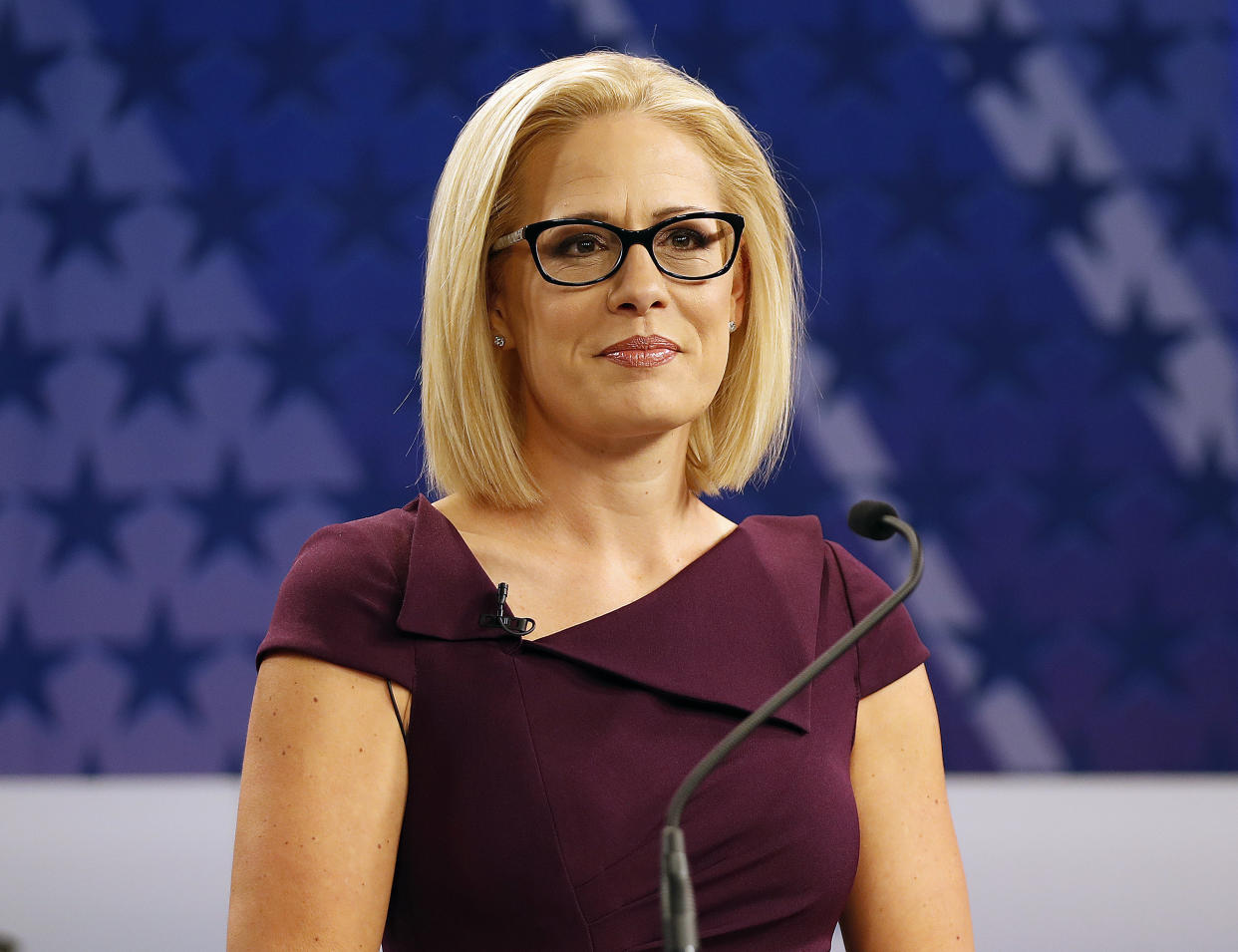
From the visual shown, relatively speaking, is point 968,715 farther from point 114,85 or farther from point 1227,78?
point 114,85

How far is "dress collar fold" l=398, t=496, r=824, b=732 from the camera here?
4.28 feet

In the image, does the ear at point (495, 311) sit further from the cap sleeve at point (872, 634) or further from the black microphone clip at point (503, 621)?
the cap sleeve at point (872, 634)

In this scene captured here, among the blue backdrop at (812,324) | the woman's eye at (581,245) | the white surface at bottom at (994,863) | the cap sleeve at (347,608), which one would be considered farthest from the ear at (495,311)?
the blue backdrop at (812,324)

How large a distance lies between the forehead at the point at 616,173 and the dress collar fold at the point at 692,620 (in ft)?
1.16

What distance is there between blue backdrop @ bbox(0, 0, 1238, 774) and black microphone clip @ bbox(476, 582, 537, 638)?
169 cm

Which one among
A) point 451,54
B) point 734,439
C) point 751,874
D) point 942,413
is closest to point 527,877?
point 751,874

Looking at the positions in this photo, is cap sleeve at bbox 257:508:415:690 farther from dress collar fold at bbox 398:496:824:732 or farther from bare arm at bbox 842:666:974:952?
bare arm at bbox 842:666:974:952

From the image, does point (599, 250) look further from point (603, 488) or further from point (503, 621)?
point (503, 621)

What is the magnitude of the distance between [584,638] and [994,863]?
145cm

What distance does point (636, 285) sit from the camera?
1332 mm

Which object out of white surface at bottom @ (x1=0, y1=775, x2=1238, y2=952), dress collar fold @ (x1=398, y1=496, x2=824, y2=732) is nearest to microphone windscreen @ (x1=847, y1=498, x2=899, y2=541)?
dress collar fold @ (x1=398, y1=496, x2=824, y2=732)

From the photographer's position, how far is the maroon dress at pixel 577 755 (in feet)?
4.05

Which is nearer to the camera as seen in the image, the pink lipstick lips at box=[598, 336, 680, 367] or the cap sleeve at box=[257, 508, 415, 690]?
the cap sleeve at box=[257, 508, 415, 690]

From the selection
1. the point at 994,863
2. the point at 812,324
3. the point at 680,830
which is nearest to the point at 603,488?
the point at 680,830
